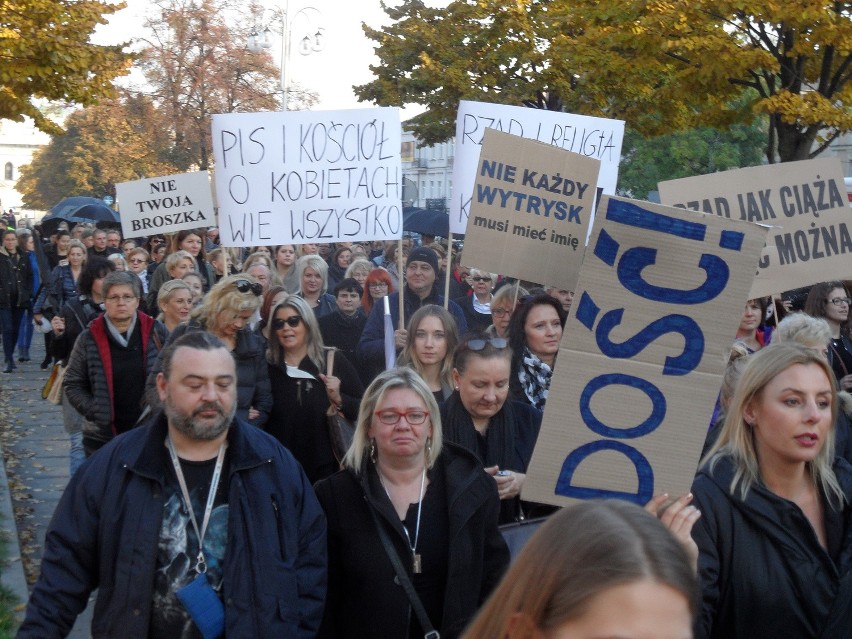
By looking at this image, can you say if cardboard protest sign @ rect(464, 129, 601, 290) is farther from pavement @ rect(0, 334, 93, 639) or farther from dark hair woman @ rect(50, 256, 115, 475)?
pavement @ rect(0, 334, 93, 639)

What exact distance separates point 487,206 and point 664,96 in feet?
37.7

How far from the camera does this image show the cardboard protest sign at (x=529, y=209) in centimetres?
684

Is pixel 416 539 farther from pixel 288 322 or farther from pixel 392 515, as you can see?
pixel 288 322

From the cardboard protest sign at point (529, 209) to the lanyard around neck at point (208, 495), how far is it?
313cm

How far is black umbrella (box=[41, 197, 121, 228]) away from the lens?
29.7m

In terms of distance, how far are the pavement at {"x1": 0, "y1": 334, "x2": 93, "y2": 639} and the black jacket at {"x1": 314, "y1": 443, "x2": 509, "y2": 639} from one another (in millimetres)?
2771

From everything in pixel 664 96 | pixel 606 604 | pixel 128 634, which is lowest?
pixel 128 634

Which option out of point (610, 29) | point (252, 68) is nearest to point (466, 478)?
point (610, 29)

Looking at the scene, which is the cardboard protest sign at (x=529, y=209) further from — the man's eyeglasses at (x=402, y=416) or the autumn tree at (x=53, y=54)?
the autumn tree at (x=53, y=54)

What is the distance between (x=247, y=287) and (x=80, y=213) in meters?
24.4

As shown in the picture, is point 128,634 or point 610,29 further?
point 610,29

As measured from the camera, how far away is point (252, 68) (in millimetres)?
34875

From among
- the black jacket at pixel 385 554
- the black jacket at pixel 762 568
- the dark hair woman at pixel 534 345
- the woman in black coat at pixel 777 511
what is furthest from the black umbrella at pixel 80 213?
the black jacket at pixel 762 568

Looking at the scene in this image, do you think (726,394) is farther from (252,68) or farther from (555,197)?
(252,68)
